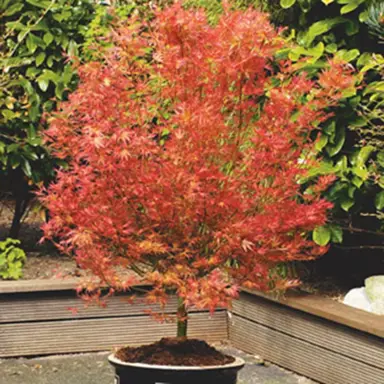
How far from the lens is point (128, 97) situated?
4.45 metres

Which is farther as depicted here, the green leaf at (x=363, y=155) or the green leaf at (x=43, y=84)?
the green leaf at (x=43, y=84)

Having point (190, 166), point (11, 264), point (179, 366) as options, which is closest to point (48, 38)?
point (11, 264)

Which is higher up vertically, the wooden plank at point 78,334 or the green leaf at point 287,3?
the green leaf at point 287,3

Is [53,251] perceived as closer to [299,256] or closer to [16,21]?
[16,21]

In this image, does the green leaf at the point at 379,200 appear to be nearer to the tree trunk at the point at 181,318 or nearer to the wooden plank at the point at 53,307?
the tree trunk at the point at 181,318

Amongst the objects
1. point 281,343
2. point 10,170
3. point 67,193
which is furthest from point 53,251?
point 67,193

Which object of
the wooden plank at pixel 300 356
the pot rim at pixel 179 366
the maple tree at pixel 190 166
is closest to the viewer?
the maple tree at pixel 190 166

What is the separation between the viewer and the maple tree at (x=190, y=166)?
4.21 metres

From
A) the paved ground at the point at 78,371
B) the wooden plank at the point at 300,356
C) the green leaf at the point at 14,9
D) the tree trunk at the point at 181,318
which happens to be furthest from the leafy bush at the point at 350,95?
the green leaf at the point at 14,9

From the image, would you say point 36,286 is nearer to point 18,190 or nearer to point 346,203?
point 18,190

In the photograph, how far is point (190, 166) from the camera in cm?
426

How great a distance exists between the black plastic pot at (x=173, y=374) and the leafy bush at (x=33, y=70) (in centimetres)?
252

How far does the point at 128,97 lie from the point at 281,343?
2138mm

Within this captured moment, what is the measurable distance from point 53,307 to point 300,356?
161 cm
